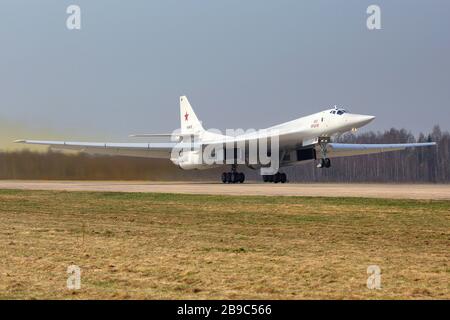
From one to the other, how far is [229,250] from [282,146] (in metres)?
30.0

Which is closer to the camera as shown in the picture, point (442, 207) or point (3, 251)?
point (3, 251)

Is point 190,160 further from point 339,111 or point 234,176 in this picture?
point 339,111

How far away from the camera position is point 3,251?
1203cm

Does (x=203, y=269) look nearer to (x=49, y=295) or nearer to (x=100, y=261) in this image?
(x=100, y=261)

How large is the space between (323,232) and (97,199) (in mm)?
13382

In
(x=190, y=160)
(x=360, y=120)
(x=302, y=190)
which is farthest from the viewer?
(x=190, y=160)

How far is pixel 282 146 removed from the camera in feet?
137

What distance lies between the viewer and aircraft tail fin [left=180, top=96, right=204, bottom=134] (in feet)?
169

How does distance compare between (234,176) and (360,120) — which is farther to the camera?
(234,176)

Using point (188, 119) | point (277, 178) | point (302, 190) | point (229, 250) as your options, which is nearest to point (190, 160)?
point (277, 178)

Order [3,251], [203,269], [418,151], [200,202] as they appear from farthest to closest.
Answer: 1. [418,151]
2. [200,202]
3. [3,251]
4. [203,269]

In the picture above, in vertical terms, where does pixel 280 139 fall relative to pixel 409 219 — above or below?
above

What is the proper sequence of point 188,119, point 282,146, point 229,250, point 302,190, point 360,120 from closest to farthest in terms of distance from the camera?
point 229,250 → point 302,190 → point 360,120 → point 282,146 → point 188,119
